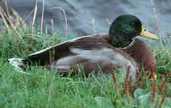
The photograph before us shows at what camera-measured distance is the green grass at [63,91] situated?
200 inches

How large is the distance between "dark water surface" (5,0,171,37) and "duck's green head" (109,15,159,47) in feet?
8.86

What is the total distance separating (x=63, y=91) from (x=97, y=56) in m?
0.87

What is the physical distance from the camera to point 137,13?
425 inches

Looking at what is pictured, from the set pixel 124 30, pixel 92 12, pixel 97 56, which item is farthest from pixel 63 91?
pixel 92 12

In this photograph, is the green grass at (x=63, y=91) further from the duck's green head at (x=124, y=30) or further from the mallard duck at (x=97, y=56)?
the duck's green head at (x=124, y=30)

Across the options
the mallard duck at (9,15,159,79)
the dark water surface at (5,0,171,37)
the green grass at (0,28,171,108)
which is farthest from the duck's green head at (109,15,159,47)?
the dark water surface at (5,0,171,37)

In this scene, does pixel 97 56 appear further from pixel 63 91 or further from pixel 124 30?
pixel 63 91

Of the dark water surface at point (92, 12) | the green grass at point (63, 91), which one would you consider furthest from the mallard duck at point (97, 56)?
the dark water surface at point (92, 12)

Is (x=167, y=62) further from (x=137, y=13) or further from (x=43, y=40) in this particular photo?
(x=137, y=13)

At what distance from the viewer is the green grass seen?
5070 millimetres

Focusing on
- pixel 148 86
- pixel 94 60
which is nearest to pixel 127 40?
pixel 94 60

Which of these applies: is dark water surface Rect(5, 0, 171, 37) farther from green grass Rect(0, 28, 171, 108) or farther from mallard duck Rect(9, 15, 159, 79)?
green grass Rect(0, 28, 171, 108)

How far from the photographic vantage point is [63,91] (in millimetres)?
5715

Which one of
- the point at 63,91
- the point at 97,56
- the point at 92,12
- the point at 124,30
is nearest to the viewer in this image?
the point at 63,91
